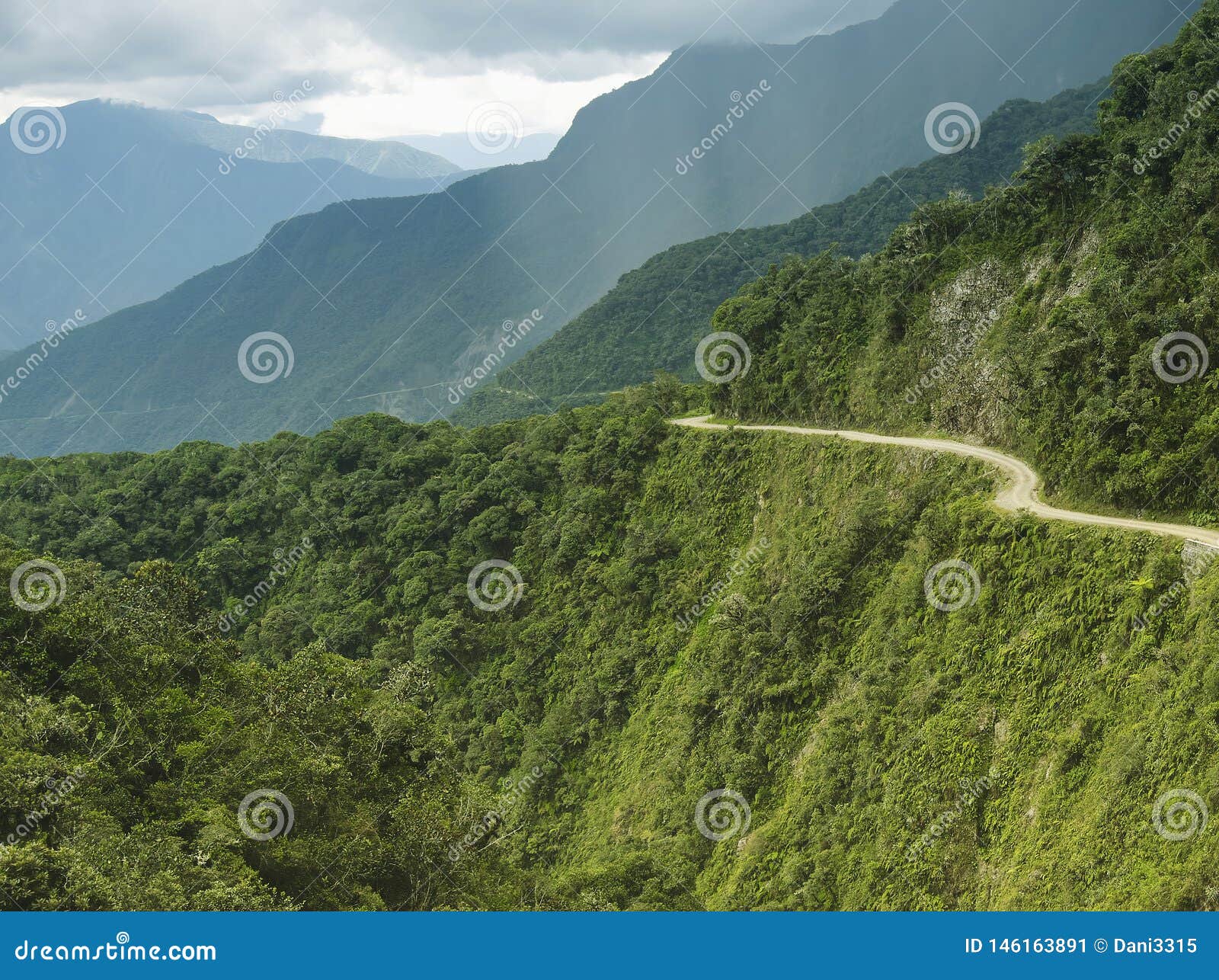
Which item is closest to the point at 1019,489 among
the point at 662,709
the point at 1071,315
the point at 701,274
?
the point at 1071,315

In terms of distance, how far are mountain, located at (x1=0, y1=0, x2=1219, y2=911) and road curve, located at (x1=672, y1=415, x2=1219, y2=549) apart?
0.59m

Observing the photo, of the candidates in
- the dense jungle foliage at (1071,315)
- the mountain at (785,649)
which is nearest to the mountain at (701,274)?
the mountain at (785,649)

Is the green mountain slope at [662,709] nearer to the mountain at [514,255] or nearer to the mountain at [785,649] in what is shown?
the mountain at [785,649]

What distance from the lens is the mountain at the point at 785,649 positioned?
1689 cm

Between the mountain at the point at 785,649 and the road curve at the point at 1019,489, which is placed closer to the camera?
the mountain at the point at 785,649

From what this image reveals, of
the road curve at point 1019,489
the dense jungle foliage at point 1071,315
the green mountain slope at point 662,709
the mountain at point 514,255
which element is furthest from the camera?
the mountain at point 514,255

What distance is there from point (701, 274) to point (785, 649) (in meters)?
71.2

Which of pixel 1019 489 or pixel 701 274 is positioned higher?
pixel 701 274

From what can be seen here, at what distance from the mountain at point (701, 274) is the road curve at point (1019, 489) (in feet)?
166

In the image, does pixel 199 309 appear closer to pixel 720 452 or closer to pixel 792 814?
pixel 720 452

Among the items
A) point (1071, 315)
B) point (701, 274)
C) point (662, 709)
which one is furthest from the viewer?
point (701, 274)

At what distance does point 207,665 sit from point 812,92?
15591 centimetres

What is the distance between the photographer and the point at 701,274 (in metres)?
95.6

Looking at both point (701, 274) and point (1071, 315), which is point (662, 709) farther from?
point (701, 274)
